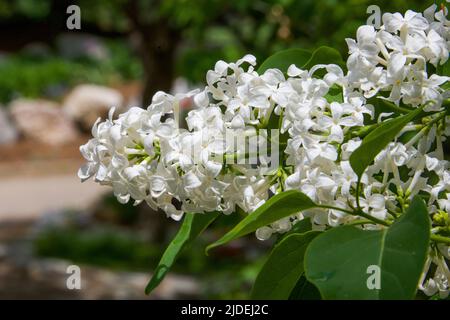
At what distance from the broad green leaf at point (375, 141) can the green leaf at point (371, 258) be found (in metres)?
0.07

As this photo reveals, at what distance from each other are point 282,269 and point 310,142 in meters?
0.15

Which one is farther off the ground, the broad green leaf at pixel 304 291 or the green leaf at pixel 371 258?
the green leaf at pixel 371 258

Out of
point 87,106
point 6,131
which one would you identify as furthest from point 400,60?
point 87,106

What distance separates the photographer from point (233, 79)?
1.11 metres

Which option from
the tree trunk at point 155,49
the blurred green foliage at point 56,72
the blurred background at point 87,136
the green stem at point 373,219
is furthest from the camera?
the blurred green foliage at point 56,72

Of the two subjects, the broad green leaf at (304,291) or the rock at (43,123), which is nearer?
the broad green leaf at (304,291)

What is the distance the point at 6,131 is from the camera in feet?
44.5

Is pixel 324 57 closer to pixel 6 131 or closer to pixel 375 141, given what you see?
pixel 375 141

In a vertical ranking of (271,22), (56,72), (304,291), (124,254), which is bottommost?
(124,254)

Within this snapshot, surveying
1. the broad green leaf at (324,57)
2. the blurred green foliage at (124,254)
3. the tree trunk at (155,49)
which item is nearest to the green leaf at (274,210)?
the broad green leaf at (324,57)

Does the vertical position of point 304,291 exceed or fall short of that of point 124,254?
it exceeds it

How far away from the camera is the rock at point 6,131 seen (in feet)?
44.3

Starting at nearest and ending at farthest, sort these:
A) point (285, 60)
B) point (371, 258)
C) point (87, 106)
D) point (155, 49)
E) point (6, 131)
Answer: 1. point (371, 258)
2. point (285, 60)
3. point (155, 49)
4. point (6, 131)
5. point (87, 106)

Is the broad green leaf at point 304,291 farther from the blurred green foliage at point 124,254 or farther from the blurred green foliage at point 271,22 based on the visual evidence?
the blurred green foliage at point 124,254
